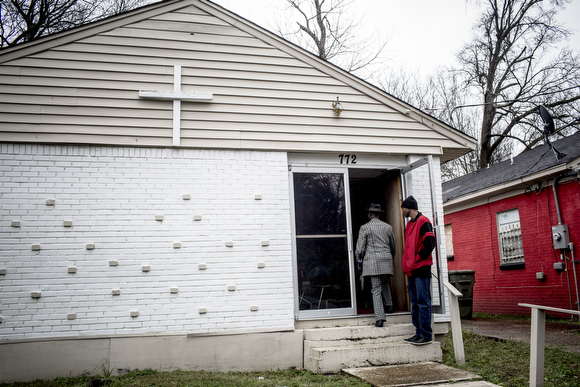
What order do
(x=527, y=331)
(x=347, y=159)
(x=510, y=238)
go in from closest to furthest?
(x=347, y=159) < (x=527, y=331) < (x=510, y=238)

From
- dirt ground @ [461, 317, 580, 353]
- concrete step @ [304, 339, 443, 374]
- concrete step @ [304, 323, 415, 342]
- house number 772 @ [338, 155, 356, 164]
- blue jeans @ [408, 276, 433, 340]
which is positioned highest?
house number 772 @ [338, 155, 356, 164]

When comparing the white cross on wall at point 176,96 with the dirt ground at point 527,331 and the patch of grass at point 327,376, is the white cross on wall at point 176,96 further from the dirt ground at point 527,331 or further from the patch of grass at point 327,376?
the dirt ground at point 527,331

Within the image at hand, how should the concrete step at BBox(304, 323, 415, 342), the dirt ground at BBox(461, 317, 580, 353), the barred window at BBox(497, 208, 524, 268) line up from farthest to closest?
the barred window at BBox(497, 208, 524, 268)
the dirt ground at BBox(461, 317, 580, 353)
the concrete step at BBox(304, 323, 415, 342)

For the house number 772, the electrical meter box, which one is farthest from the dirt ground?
the house number 772

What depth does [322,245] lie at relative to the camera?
7086mm

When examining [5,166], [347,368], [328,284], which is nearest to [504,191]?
[328,284]

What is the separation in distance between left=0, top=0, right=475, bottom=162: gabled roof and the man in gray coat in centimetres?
130

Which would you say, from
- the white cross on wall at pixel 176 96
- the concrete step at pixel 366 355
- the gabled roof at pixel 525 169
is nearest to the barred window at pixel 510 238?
the gabled roof at pixel 525 169

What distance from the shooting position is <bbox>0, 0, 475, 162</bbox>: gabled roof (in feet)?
20.9

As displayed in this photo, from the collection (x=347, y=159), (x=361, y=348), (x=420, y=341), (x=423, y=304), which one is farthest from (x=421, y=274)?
(x=347, y=159)

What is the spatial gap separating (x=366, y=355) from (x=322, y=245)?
5.79ft

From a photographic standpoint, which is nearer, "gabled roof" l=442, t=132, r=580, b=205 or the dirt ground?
the dirt ground

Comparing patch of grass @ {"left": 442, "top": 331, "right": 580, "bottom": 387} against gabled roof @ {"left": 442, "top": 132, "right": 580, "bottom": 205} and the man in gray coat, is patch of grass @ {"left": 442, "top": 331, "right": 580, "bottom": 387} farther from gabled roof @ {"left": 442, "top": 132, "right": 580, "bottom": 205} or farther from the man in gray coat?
gabled roof @ {"left": 442, "top": 132, "right": 580, "bottom": 205}

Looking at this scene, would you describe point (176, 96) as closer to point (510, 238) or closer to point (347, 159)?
point (347, 159)
